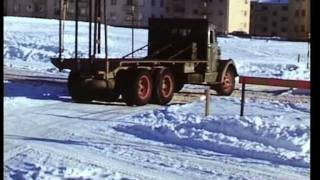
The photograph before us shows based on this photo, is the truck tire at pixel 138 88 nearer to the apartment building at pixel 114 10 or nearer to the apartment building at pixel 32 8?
the apartment building at pixel 114 10

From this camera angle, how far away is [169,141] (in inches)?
408

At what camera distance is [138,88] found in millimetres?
15945

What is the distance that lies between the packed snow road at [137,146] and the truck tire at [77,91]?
4.36 feet

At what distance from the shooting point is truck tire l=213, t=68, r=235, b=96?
1925 centimetres

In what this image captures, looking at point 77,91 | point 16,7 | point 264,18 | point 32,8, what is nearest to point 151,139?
point 77,91

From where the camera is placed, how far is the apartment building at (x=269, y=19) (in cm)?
6339

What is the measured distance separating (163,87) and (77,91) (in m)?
2.14

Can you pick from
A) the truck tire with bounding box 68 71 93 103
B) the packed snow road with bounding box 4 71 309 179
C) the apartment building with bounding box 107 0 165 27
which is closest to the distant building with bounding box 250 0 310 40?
the apartment building with bounding box 107 0 165 27

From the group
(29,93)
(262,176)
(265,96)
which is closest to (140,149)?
(262,176)

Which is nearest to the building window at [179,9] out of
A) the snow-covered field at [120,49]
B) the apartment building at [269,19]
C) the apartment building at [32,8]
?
the apartment building at [269,19]

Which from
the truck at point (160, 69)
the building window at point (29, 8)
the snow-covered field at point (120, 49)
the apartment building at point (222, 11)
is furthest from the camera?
the building window at point (29, 8)

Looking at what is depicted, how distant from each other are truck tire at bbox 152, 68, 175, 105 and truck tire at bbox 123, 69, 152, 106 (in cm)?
17

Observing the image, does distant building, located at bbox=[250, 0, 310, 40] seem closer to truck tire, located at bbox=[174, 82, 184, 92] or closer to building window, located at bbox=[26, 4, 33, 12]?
building window, located at bbox=[26, 4, 33, 12]

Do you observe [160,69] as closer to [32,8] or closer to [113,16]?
[32,8]
